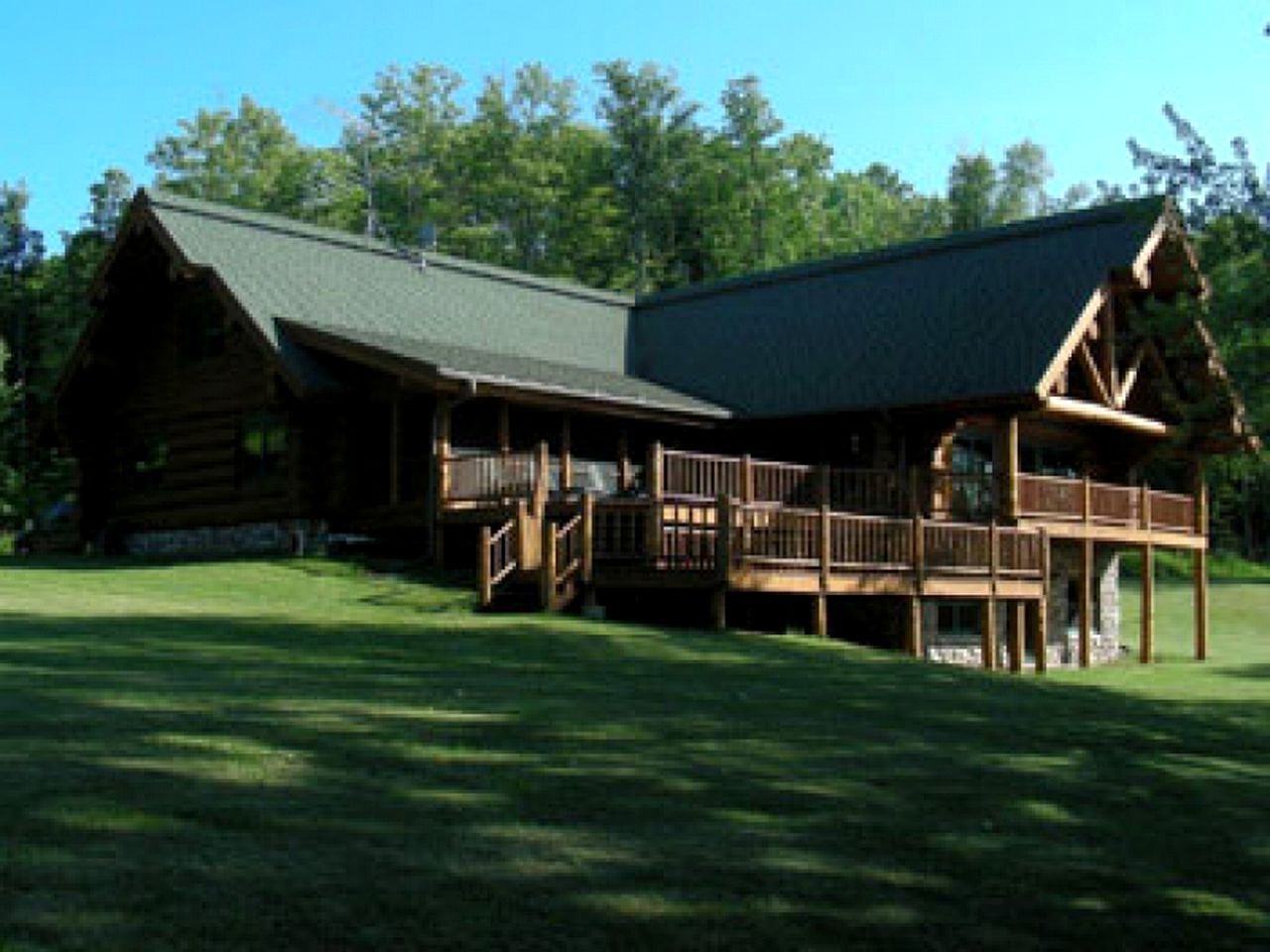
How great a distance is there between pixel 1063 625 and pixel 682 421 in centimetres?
963

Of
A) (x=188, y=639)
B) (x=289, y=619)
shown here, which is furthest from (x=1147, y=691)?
(x=188, y=639)

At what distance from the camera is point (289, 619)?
16.5 meters

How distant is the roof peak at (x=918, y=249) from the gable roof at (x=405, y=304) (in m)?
2.47

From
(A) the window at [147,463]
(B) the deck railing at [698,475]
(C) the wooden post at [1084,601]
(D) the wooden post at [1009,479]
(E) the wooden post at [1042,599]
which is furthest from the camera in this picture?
(A) the window at [147,463]

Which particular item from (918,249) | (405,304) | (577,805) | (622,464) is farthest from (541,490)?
(918,249)

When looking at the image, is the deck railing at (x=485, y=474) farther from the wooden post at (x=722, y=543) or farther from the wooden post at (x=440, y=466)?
the wooden post at (x=722, y=543)

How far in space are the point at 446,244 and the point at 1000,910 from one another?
186 ft

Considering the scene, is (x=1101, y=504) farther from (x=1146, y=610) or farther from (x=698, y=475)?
(x=698, y=475)

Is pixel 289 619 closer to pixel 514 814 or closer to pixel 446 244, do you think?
pixel 514 814

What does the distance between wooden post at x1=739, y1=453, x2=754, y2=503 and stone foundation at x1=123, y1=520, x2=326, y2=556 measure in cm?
854

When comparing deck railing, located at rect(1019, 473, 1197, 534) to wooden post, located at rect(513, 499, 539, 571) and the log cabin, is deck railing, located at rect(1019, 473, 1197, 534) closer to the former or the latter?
the log cabin

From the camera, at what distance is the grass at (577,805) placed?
618 centimetres

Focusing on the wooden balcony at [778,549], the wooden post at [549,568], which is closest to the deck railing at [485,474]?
the wooden balcony at [778,549]

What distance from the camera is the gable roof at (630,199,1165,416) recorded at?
26.3m
